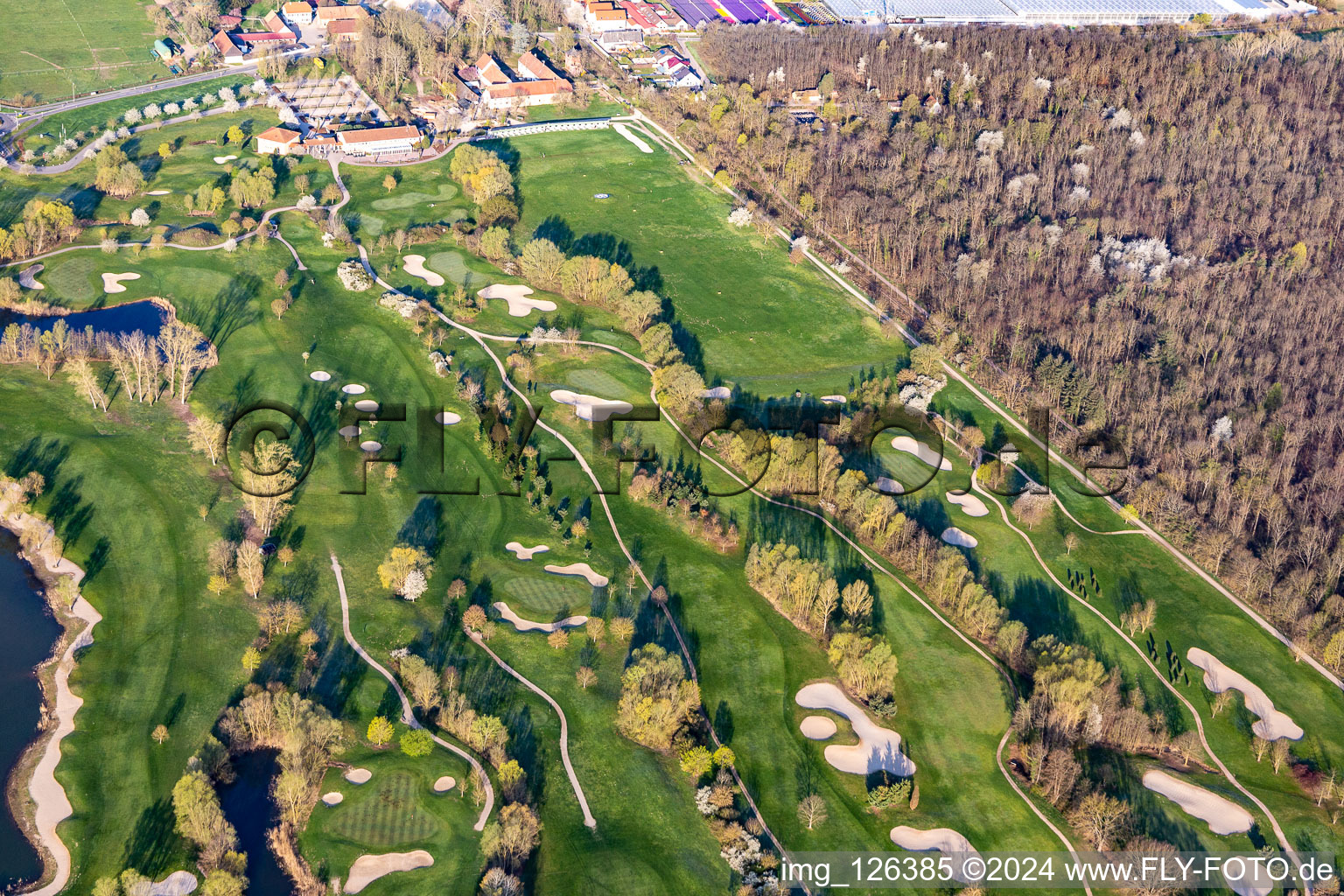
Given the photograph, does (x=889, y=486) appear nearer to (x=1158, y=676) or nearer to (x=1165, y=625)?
(x=1165, y=625)

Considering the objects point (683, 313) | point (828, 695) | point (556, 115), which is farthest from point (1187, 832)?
point (556, 115)

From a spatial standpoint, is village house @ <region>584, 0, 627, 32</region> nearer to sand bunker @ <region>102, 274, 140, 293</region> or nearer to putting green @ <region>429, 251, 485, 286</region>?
putting green @ <region>429, 251, 485, 286</region>

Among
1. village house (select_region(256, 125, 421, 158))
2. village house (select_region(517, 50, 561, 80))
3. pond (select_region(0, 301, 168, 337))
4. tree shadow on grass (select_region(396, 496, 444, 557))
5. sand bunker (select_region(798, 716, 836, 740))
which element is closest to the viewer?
sand bunker (select_region(798, 716, 836, 740))

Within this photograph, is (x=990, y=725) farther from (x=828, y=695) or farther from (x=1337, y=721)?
(x=1337, y=721)

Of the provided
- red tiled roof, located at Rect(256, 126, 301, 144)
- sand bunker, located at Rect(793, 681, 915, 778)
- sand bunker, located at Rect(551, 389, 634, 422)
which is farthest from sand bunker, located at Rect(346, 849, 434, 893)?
red tiled roof, located at Rect(256, 126, 301, 144)

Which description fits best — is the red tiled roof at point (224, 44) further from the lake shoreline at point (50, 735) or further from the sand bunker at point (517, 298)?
the lake shoreline at point (50, 735)
